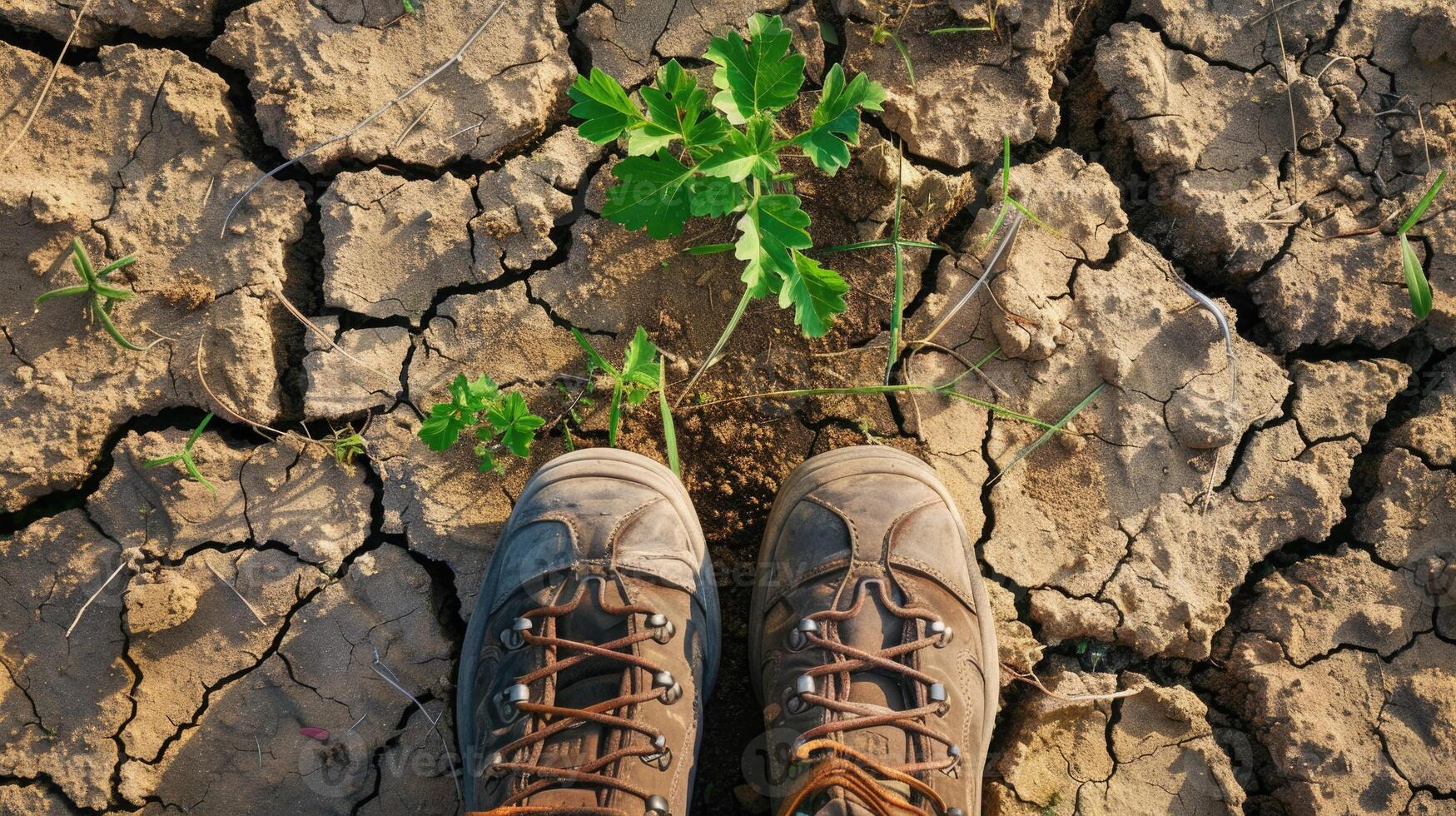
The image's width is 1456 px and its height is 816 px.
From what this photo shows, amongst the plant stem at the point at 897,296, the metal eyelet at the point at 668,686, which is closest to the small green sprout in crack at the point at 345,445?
the metal eyelet at the point at 668,686

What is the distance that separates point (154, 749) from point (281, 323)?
4.19ft

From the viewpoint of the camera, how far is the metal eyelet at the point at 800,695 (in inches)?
90.3

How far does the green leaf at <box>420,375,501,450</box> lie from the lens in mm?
2361

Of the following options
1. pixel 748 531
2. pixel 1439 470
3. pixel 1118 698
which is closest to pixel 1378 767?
pixel 1118 698

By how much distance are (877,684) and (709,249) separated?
1341 mm

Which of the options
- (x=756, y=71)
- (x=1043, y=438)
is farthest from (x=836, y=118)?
(x=1043, y=438)

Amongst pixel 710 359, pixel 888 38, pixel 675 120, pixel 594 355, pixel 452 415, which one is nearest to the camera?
pixel 675 120

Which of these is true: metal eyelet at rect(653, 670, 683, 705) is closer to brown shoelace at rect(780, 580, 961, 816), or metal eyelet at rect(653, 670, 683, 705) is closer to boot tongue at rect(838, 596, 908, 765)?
brown shoelace at rect(780, 580, 961, 816)

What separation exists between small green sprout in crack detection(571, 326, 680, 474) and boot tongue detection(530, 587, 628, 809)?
49cm

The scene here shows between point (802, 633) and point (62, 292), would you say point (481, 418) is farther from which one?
point (62, 292)

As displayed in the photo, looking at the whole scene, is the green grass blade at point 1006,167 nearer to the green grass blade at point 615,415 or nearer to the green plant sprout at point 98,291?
the green grass blade at point 615,415

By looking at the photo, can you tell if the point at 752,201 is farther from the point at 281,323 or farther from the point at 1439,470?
the point at 1439,470

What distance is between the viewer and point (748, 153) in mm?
2203

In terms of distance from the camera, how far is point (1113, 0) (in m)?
2.80
